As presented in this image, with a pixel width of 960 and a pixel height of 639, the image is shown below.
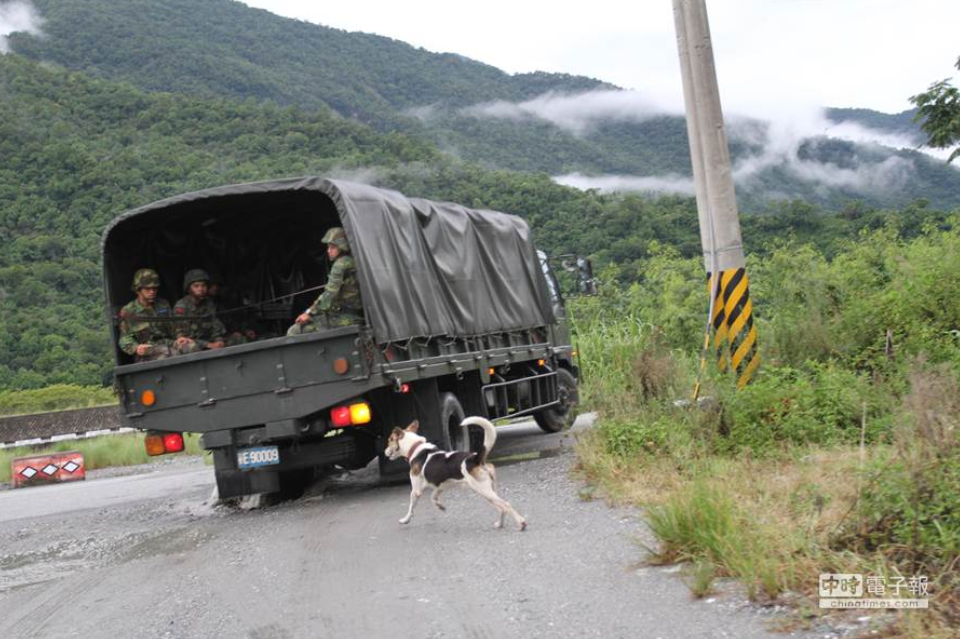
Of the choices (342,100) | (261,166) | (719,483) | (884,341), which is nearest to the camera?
(719,483)

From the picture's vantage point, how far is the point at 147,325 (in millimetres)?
11438

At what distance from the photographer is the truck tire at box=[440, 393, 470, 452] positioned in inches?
438

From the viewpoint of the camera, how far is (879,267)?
51.3 ft

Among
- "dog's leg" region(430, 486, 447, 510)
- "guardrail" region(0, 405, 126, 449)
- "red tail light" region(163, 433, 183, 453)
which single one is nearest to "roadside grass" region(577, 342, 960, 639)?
"dog's leg" region(430, 486, 447, 510)

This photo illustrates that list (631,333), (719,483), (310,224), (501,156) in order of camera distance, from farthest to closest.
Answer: (501,156), (631,333), (310,224), (719,483)

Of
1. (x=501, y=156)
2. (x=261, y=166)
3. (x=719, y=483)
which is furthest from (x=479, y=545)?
(x=501, y=156)

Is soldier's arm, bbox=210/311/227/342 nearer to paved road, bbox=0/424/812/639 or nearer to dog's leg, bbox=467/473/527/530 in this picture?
paved road, bbox=0/424/812/639

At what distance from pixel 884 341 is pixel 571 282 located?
5.80m

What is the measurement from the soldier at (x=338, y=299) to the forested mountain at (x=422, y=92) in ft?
243

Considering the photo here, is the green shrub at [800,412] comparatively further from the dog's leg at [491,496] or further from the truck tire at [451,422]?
the truck tire at [451,422]

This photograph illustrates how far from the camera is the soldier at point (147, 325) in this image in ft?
36.8

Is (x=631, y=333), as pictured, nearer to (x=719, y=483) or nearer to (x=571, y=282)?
(x=571, y=282)

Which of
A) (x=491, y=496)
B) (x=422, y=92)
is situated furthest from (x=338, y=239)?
(x=422, y=92)

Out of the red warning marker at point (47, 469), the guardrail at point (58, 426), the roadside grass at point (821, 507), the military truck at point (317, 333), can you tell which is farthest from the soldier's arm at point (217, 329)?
the guardrail at point (58, 426)
